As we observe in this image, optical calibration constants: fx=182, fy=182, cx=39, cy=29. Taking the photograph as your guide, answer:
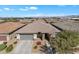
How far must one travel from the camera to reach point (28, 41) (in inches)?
113

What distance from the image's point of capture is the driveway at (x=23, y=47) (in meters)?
2.82

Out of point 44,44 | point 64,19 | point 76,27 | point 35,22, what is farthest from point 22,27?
point 76,27

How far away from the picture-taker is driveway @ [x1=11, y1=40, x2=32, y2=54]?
2.82 m

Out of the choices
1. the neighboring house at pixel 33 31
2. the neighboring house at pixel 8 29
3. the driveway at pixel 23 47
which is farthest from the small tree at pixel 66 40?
the neighboring house at pixel 8 29

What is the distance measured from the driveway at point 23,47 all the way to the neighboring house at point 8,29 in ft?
0.59

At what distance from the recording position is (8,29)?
285cm

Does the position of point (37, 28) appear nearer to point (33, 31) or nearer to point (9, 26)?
point (33, 31)

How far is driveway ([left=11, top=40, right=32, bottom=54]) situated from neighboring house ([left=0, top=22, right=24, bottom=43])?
18 cm

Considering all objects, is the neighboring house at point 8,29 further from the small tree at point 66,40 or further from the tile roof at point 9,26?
the small tree at point 66,40

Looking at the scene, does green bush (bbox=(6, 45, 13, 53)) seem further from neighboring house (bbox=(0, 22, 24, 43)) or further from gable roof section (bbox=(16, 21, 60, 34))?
gable roof section (bbox=(16, 21, 60, 34))

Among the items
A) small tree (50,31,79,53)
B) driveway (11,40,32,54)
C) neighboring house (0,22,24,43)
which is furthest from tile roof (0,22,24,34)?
small tree (50,31,79,53)

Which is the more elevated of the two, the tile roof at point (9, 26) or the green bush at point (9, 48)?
the tile roof at point (9, 26)

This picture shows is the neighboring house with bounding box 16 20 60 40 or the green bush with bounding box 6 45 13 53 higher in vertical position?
the neighboring house with bounding box 16 20 60 40

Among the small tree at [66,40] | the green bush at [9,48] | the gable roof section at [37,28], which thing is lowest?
the green bush at [9,48]
